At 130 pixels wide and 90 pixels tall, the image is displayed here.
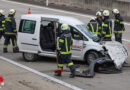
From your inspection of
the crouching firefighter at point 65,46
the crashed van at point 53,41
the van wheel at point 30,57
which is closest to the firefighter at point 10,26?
the crashed van at point 53,41

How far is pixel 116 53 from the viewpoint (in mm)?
13039

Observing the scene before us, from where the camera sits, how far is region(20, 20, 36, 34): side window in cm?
1413

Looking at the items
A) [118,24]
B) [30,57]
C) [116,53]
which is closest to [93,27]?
[118,24]

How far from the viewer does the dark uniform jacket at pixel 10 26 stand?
15757mm

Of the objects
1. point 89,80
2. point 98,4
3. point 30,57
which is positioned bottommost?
point 89,80

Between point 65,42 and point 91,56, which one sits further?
point 91,56

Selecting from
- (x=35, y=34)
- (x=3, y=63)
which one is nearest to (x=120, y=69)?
(x=35, y=34)

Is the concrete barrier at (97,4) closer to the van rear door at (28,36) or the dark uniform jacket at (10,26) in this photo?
the dark uniform jacket at (10,26)

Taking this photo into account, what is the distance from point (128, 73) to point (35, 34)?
3.98 metres

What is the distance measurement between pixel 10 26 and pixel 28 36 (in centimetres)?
207

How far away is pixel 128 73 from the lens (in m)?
12.7

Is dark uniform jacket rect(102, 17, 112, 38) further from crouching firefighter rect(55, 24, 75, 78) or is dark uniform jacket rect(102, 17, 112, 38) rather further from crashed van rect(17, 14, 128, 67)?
crouching firefighter rect(55, 24, 75, 78)

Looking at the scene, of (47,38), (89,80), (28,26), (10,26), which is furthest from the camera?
(10,26)

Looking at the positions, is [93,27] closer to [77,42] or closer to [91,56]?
[77,42]
